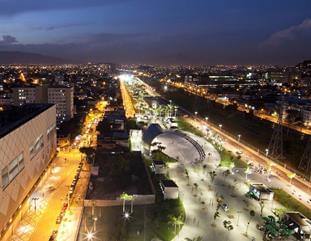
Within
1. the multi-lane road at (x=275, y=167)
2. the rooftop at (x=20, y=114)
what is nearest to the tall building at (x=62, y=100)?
the multi-lane road at (x=275, y=167)

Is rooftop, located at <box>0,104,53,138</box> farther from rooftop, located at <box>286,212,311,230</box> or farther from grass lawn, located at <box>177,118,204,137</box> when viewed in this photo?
grass lawn, located at <box>177,118,204,137</box>

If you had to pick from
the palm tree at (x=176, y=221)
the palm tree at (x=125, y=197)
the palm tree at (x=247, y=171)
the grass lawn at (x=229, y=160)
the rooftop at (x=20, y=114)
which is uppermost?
the rooftop at (x=20, y=114)

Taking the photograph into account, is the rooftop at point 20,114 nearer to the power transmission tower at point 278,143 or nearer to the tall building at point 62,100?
the power transmission tower at point 278,143

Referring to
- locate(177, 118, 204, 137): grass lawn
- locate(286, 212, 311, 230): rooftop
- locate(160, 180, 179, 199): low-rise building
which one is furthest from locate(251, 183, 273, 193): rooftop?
locate(177, 118, 204, 137): grass lawn

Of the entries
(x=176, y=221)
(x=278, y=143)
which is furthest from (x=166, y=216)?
(x=278, y=143)

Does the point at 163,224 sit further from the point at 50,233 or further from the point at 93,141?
the point at 93,141

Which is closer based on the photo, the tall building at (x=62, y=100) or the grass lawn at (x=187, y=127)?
the grass lawn at (x=187, y=127)

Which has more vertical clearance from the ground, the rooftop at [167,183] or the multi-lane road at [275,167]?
the rooftop at [167,183]
